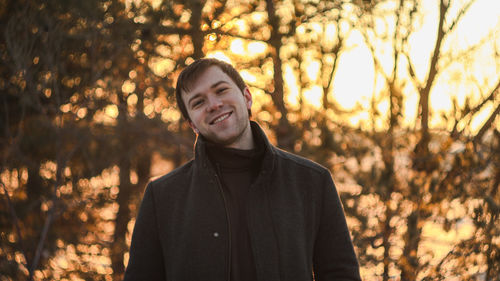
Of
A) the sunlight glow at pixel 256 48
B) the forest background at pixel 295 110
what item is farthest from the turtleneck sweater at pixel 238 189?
the sunlight glow at pixel 256 48

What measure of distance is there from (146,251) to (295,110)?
3.94 m

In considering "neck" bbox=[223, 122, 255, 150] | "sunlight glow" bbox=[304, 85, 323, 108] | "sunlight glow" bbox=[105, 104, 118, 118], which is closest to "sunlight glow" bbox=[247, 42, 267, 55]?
"sunlight glow" bbox=[304, 85, 323, 108]

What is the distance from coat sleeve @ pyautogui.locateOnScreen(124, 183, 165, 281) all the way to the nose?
1.37ft

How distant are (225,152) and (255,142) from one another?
5.5 inches

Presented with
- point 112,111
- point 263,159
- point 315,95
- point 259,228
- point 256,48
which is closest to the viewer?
point 259,228

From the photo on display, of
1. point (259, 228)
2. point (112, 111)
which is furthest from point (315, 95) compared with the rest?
point (259, 228)

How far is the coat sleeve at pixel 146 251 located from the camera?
1.74 meters

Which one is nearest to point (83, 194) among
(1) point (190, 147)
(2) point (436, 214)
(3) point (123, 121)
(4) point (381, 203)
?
(3) point (123, 121)

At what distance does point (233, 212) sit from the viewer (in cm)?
171

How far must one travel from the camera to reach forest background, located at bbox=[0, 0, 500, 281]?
13.2 ft

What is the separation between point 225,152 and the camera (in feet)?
5.77

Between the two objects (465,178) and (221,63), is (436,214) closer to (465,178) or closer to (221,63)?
(465,178)

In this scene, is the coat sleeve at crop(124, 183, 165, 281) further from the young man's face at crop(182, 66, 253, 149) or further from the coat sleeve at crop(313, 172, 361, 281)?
the coat sleeve at crop(313, 172, 361, 281)

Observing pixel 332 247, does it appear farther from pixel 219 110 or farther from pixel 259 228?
pixel 219 110
